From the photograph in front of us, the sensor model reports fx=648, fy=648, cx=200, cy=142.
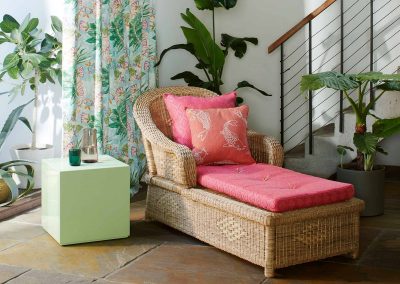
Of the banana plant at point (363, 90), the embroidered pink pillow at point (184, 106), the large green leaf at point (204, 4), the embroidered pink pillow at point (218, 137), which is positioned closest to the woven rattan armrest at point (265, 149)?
the embroidered pink pillow at point (218, 137)

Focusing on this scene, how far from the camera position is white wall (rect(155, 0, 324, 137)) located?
5363 millimetres

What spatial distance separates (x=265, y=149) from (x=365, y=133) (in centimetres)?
65

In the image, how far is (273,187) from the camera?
323 cm

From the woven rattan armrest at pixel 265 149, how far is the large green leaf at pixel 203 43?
97cm

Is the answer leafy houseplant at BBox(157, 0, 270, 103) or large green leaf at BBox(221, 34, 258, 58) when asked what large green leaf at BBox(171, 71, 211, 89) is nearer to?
leafy houseplant at BBox(157, 0, 270, 103)

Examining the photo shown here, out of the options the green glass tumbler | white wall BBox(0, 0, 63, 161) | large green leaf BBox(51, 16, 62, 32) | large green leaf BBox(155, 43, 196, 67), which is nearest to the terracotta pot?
white wall BBox(0, 0, 63, 161)

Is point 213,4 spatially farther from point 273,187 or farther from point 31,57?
point 273,187

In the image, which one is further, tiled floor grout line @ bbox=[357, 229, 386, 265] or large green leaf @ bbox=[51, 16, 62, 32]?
large green leaf @ bbox=[51, 16, 62, 32]

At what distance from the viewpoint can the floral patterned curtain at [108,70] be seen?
4039mm

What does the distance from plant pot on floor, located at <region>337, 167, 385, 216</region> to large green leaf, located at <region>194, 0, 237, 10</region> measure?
67.3 inches

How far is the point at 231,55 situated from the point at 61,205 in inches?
97.2

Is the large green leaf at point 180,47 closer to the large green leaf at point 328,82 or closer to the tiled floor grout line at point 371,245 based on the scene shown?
the large green leaf at point 328,82

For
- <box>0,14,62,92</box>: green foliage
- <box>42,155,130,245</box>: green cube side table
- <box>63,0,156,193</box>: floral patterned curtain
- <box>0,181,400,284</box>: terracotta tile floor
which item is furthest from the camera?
<box>0,14,62,92</box>: green foliage

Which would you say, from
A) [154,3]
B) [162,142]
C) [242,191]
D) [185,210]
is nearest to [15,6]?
[154,3]
